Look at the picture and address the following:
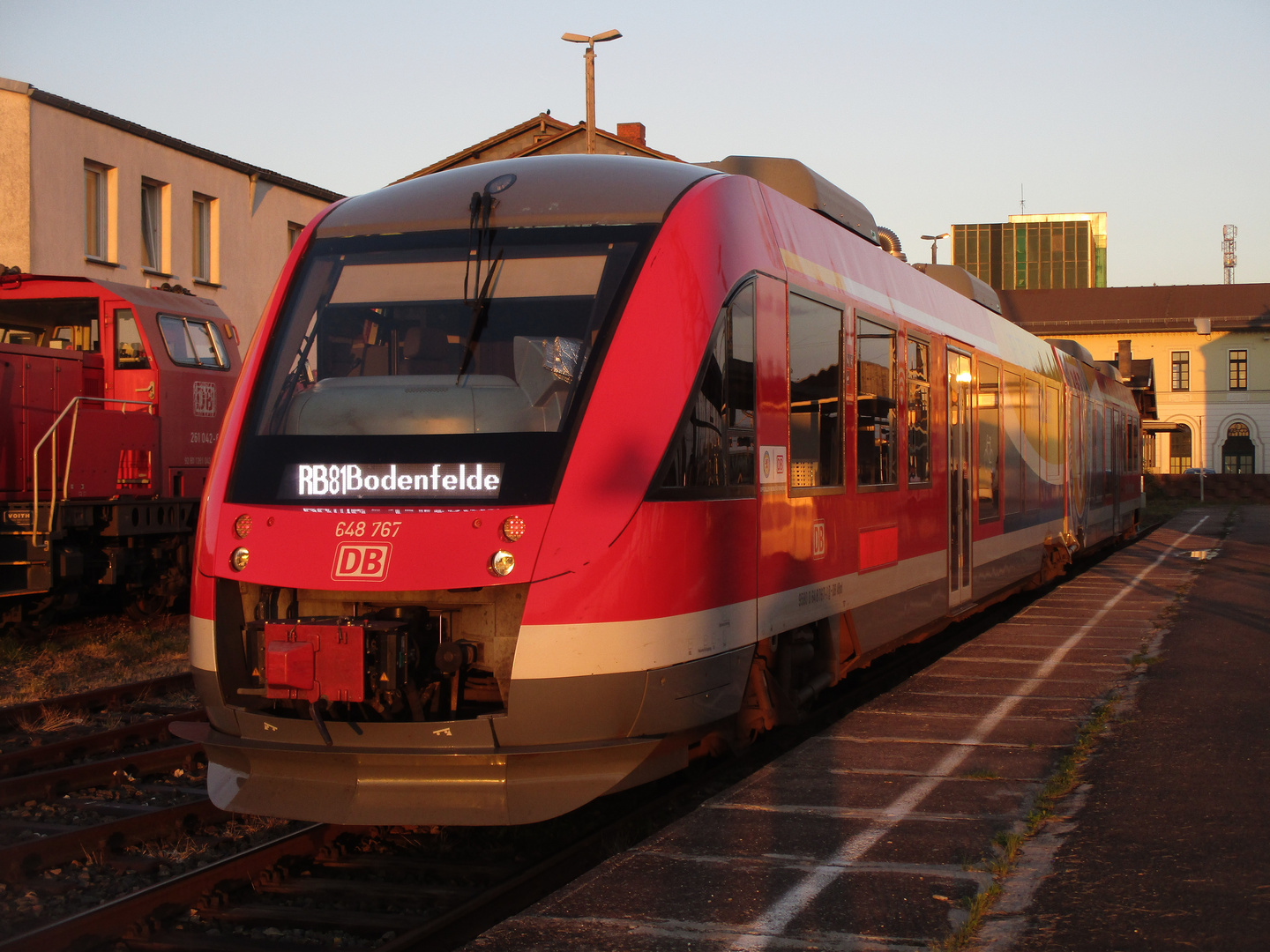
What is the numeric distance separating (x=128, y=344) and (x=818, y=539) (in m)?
8.87

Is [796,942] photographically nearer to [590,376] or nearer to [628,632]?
[628,632]

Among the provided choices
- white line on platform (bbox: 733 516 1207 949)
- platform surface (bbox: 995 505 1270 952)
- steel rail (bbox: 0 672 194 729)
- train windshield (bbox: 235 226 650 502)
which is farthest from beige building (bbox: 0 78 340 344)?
platform surface (bbox: 995 505 1270 952)

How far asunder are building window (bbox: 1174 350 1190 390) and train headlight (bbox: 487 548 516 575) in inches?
2744

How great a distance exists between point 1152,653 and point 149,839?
294 inches

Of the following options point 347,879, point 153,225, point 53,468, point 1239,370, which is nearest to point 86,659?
point 53,468

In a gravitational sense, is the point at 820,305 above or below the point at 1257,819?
above

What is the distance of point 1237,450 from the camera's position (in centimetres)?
6656

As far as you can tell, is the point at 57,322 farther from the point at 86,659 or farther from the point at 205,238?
the point at 205,238

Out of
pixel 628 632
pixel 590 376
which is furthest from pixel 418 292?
pixel 628 632

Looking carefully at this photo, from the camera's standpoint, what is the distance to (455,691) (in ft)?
17.2

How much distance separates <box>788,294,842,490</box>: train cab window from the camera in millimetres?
6723

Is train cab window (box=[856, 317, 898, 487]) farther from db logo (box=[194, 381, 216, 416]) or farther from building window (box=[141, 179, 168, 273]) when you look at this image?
building window (box=[141, 179, 168, 273])

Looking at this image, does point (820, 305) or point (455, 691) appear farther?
point (820, 305)

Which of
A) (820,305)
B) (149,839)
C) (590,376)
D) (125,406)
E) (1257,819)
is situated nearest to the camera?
(1257,819)
